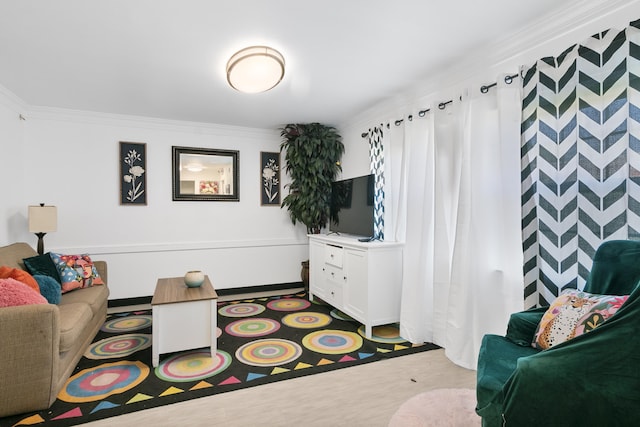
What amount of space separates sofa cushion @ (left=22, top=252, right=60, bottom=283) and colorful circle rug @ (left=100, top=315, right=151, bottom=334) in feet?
2.38

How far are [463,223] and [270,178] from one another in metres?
3.01

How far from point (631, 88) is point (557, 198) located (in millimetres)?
673

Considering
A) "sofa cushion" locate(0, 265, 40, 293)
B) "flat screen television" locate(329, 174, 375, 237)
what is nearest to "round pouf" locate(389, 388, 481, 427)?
"flat screen television" locate(329, 174, 375, 237)

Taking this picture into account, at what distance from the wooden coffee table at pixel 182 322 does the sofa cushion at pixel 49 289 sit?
2.59 feet

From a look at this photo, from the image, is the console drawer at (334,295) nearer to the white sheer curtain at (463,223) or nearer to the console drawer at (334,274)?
the console drawer at (334,274)

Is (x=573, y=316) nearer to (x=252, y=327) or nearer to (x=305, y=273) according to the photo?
(x=252, y=327)

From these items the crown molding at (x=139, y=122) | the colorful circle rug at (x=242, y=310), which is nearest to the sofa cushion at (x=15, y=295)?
the colorful circle rug at (x=242, y=310)

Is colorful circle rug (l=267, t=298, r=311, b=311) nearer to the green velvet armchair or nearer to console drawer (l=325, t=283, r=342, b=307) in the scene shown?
console drawer (l=325, t=283, r=342, b=307)

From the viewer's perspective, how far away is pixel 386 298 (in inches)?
128

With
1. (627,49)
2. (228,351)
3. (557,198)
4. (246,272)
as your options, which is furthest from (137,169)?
(627,49)

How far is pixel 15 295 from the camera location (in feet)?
6.75

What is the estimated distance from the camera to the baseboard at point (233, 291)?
13.6 feet

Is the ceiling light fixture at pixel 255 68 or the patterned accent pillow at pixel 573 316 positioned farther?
the ceiling light fixture at pixel 255 68

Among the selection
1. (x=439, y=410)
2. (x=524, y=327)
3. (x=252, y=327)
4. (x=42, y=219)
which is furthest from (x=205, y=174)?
(x=524, y=327)
